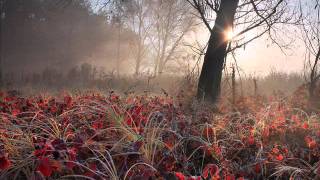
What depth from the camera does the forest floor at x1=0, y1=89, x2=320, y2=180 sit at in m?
2.96

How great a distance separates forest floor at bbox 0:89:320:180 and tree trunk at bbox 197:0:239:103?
422 cm

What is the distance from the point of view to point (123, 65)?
5088cm

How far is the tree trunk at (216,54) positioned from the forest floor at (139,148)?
4.22m

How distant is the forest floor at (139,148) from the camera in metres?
2.96

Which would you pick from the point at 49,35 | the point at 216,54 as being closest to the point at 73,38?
the point at 49,35

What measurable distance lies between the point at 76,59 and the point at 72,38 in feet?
6.13

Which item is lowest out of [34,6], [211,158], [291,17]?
[211,158]

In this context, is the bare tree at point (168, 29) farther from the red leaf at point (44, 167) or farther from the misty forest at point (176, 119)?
the red leaf at point (44, 167)

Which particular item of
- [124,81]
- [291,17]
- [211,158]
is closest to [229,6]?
[291,17]

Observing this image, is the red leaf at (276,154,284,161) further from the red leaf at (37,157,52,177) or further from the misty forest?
the red leaf at (37,157,52,177)

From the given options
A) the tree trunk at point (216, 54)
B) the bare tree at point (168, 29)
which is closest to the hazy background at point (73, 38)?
the bare tree at point (168, 29)

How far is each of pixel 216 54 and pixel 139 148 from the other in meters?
7.69

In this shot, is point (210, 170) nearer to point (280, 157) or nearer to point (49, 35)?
point (280, 157)

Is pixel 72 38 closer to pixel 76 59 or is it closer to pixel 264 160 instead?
pixel 76 59
